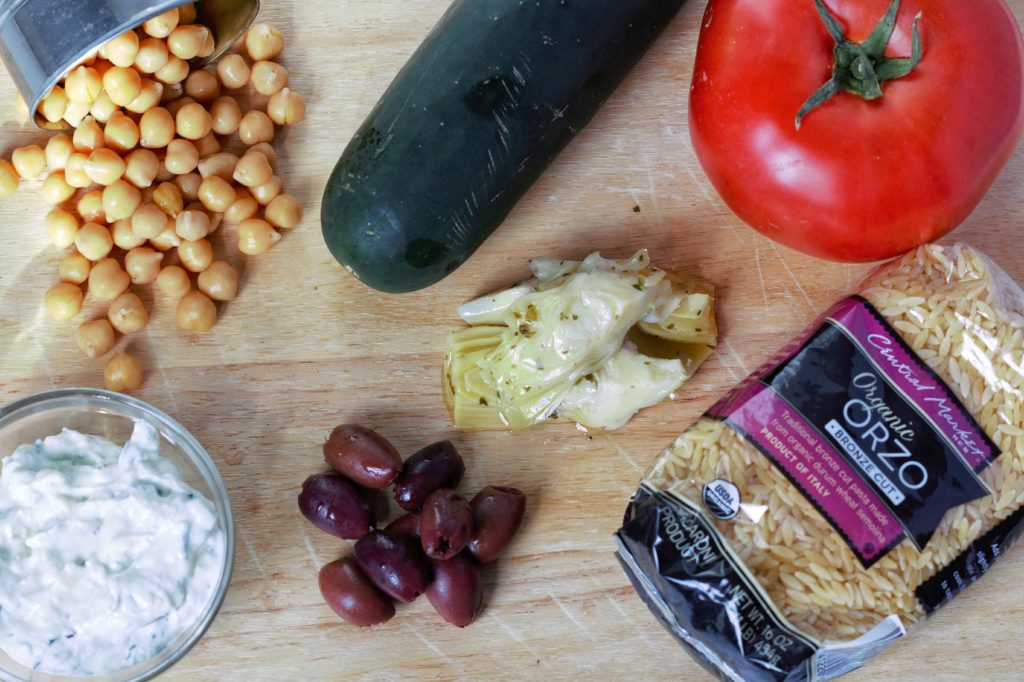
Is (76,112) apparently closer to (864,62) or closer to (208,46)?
(208,46)

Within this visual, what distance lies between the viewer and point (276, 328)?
4.61 ft

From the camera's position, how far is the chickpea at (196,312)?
1363 millimetres

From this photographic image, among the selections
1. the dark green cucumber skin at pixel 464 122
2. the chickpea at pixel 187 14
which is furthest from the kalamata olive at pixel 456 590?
the chickpea at pixel 187 14

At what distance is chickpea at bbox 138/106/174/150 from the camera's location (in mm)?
1357

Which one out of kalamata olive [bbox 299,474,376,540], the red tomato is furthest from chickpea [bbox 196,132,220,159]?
the red tomato

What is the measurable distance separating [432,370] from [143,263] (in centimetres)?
41

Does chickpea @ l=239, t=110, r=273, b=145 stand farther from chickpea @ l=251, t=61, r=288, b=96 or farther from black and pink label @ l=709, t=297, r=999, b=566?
black and pink label @ l=709, t=297, r=999, b=566

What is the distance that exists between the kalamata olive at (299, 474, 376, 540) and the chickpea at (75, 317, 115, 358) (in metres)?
0.33

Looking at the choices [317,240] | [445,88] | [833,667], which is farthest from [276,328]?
[833,667]

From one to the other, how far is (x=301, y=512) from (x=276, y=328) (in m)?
0.25

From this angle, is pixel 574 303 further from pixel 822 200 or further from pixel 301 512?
pixel 301 512

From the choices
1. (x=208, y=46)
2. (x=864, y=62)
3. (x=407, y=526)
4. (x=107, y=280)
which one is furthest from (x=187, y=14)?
(x=864, y=62)

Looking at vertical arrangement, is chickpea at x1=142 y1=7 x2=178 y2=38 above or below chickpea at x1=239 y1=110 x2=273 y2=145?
above

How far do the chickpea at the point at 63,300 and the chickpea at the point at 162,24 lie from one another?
351mm
